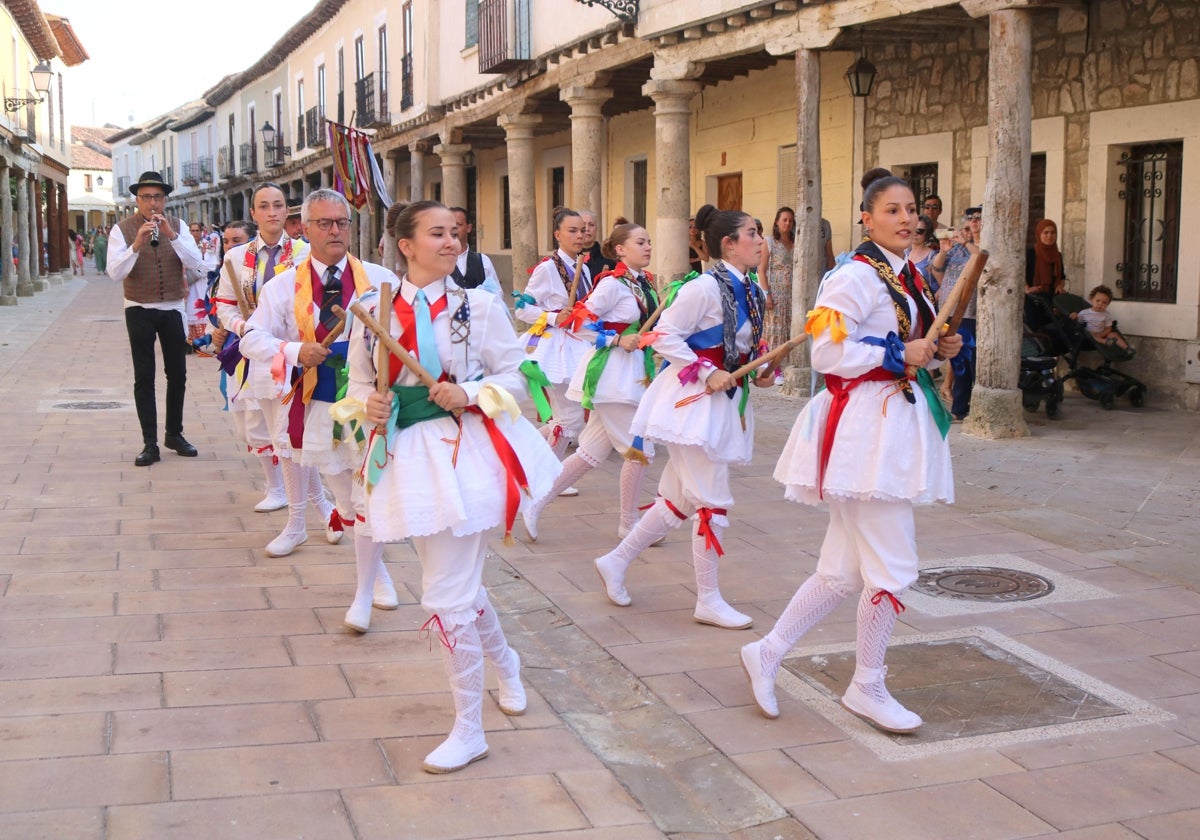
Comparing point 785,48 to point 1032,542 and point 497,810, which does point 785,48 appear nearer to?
point 1032,542

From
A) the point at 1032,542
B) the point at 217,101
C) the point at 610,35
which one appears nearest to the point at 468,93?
the point at 610,35

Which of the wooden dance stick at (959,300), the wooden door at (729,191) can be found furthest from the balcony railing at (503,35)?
the wooden dance stick at (959,300)

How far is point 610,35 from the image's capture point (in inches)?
582

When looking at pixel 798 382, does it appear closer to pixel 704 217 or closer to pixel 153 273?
pixel 153 273

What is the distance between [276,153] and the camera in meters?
42.7

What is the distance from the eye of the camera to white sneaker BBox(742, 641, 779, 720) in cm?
421

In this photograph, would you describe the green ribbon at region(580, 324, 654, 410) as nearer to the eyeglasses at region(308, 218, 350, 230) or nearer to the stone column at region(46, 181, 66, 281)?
the eyeglasses at region(308, 218, 350, 230)

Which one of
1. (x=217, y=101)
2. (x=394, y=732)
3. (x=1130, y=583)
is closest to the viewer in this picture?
(x=394, y=732)

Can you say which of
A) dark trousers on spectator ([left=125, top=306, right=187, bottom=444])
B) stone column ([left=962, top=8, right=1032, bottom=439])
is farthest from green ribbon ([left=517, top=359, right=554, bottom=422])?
stone column ([left=962, top=8, right=1032, bottom=439])

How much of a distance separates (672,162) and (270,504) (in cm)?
792

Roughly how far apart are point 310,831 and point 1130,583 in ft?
13.0

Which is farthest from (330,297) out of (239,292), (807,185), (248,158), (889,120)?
(248,158)

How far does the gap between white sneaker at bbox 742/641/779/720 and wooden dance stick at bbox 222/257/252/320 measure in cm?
332

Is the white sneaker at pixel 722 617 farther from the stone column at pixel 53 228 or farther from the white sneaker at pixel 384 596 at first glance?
the stone column at pixel 53 228
